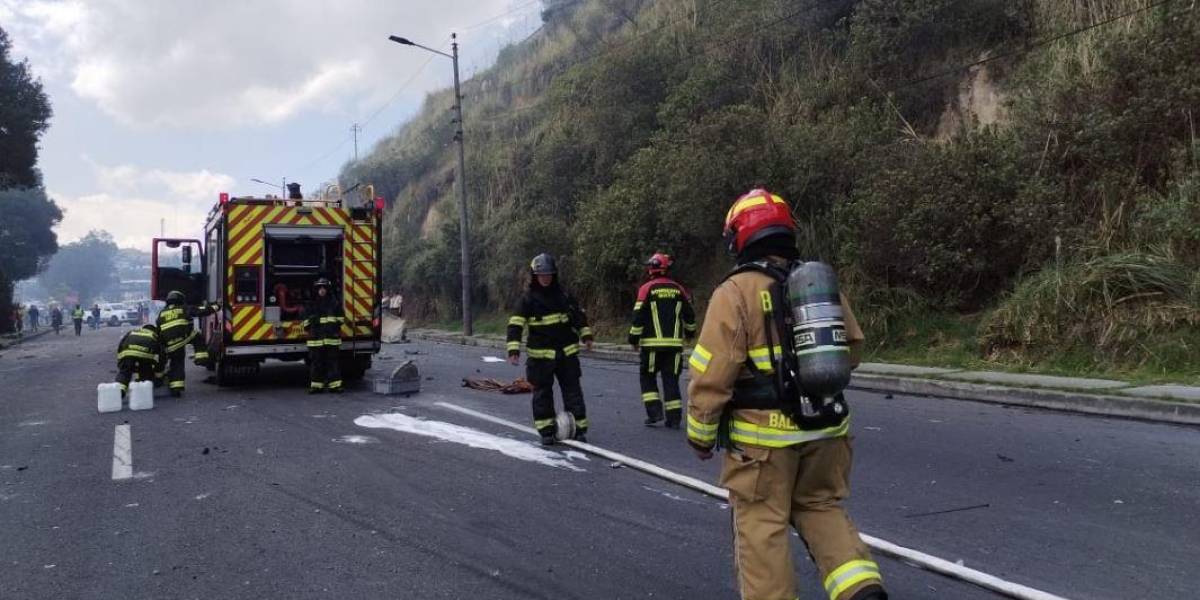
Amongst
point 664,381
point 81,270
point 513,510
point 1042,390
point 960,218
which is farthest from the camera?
point 81,270

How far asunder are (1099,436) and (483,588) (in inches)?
245

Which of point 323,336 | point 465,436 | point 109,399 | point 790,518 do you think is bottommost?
point 465,436

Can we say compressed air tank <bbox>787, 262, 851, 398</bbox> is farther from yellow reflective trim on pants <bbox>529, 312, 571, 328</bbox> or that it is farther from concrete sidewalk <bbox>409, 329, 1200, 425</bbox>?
concrete sidewalk <bbox>409, 329, 1200, 425</bbox>

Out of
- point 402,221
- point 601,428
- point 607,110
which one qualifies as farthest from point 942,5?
point 402,221

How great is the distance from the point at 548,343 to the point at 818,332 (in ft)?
15.7

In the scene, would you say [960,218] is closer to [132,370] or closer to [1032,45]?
[1032,45]

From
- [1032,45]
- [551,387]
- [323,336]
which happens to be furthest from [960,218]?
[323,336]

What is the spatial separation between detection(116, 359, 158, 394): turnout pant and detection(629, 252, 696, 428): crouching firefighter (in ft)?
22.7

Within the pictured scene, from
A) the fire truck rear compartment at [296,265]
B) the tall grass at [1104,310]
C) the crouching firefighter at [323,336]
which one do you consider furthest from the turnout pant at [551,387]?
the tall grass at [1104,310]

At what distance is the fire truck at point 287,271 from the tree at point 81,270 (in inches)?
5168

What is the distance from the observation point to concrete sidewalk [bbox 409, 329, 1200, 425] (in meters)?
8.55

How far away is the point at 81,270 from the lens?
427 ft

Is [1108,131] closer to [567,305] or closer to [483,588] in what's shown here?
[567,305]

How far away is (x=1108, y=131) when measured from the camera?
12.4m
